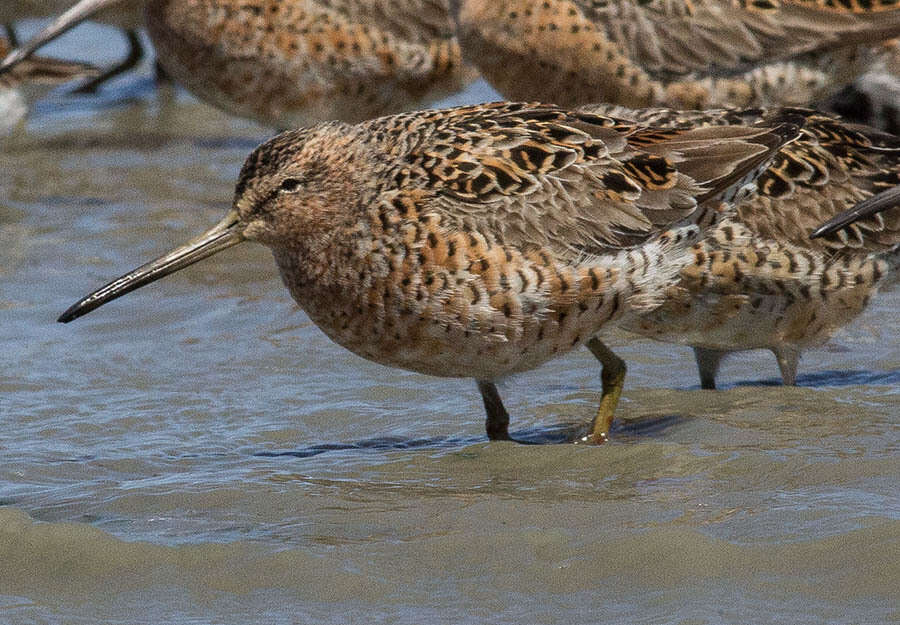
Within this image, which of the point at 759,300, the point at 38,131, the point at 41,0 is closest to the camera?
the point at 759,300

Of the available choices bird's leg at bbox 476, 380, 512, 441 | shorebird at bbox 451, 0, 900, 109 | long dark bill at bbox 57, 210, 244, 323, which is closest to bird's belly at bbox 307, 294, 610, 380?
bird's leg at bbox 476, 380, 512, 441

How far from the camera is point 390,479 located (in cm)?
492

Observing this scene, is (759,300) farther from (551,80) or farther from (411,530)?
(551,80)

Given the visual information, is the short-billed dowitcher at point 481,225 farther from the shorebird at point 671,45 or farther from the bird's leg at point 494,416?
the shorebird at point 671,45

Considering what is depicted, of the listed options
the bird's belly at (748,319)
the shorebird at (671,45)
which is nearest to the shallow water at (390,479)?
the bird's belly at (748,319)

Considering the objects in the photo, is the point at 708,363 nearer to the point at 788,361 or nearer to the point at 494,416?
the point at 788,361

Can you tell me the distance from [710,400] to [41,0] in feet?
23.6

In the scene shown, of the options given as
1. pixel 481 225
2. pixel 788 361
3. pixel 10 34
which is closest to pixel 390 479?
pixel 481 225

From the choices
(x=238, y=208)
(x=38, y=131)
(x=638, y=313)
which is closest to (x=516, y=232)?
(x=638, y=313)

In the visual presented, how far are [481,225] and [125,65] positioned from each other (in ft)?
22.7

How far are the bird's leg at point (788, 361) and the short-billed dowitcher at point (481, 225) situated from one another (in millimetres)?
620

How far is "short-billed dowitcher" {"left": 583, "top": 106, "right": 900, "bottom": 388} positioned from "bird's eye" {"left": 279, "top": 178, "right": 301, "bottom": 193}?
1.10 m

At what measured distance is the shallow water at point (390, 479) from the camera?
405cm

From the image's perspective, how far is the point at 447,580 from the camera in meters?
4.14
